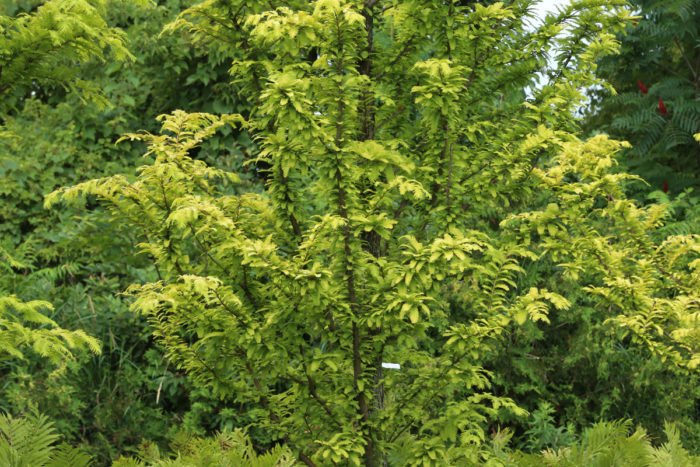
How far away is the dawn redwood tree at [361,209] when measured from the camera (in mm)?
2949

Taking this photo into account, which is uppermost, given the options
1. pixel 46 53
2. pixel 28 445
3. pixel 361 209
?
pixel 46 53

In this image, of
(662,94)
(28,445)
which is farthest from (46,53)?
(662,94)

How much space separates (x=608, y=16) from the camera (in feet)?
11.0

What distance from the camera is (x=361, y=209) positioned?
3.17m

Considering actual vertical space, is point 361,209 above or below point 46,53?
below

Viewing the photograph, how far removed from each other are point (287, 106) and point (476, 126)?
1.14 m

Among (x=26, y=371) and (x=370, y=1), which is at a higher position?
(x=370, y=1)

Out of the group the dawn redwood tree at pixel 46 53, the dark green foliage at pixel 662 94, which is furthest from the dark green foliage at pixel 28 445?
the dark green foliage at pixel 662 94

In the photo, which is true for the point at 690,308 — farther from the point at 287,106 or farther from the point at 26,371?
the point at 26,371

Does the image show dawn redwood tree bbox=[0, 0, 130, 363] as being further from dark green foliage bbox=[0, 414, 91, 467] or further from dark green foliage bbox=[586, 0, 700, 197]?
dark green foliage bbox=[586, 0, 700, 197]

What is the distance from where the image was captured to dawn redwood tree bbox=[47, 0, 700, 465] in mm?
2949

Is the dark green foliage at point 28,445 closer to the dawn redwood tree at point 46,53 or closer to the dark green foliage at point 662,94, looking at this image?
the dawn redwood tree at point 46,53

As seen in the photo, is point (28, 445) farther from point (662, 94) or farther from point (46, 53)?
point (662, 94)

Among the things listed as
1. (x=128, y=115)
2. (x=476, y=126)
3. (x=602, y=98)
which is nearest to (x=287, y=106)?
(x=476, y=126)
